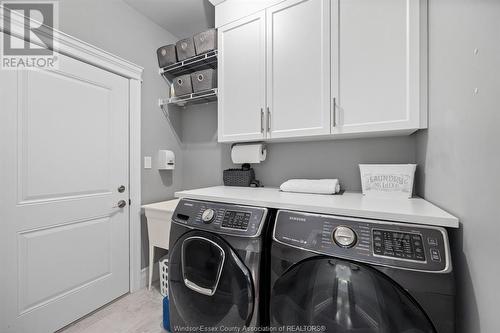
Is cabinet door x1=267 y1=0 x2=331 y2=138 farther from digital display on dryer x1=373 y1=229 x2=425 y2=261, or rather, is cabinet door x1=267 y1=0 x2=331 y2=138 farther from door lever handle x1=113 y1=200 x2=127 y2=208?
door lever handle x1=113 y1=200 x2=127 y2=208

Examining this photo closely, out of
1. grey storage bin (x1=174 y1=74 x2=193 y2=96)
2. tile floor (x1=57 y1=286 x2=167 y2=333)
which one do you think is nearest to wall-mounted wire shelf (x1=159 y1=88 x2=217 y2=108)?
grey storage bin (x1=174 y1=74 x2=193 y2=96)

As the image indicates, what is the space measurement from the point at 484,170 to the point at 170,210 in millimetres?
1815

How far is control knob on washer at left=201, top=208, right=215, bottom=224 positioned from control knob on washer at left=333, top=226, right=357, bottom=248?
625 millimetres

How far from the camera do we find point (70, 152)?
1.59 m

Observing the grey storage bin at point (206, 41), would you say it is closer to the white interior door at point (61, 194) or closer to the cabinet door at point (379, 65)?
the white interior door at point (61, 194)

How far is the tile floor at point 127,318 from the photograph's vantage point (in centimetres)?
155

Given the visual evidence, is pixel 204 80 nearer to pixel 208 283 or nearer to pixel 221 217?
pixel 221 217

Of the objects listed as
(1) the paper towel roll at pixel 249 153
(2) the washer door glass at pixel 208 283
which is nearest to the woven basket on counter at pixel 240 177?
(1) the paper towel roll at pixel 249 153

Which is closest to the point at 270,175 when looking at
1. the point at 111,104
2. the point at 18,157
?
the point at 111,104

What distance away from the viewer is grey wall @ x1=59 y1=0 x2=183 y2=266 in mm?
1636

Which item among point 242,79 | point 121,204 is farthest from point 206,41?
point 121,204

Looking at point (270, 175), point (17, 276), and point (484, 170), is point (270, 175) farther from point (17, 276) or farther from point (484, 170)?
point (17, 276)

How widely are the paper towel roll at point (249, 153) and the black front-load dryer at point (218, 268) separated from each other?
0.68 meters

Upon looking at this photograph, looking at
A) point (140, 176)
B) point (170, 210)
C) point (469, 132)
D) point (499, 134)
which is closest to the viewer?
point (499, 134)
